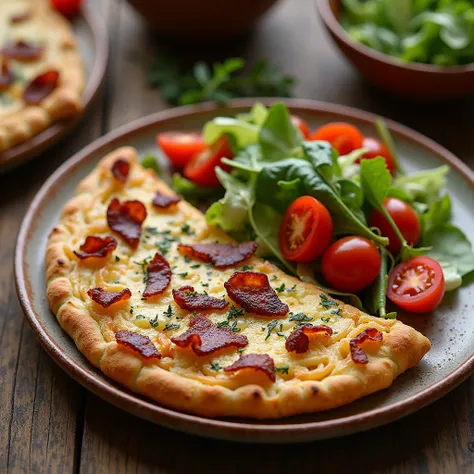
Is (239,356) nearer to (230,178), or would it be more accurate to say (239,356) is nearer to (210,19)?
(230,178)

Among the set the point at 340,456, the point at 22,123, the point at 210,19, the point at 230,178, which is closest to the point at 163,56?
the point at 210,19

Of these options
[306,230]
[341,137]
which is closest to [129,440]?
[306,230]

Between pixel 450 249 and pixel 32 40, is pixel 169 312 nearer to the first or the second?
pixel 450 249

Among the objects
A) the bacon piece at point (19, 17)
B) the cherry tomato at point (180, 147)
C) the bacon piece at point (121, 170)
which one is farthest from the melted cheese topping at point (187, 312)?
the bacon piece at point (19, 17)

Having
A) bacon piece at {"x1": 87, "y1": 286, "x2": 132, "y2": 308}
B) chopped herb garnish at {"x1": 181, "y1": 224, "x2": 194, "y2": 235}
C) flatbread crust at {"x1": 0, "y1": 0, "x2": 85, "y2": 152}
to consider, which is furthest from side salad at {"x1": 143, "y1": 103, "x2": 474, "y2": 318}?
flatbread crust at {"x1": 0, "y1": 0, "x2": 85, "y2": 152}

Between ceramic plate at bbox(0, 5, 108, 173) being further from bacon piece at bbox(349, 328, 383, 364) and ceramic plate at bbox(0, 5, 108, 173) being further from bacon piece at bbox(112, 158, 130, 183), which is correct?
bacon piece at bbox(349, 328, 383, 364)
